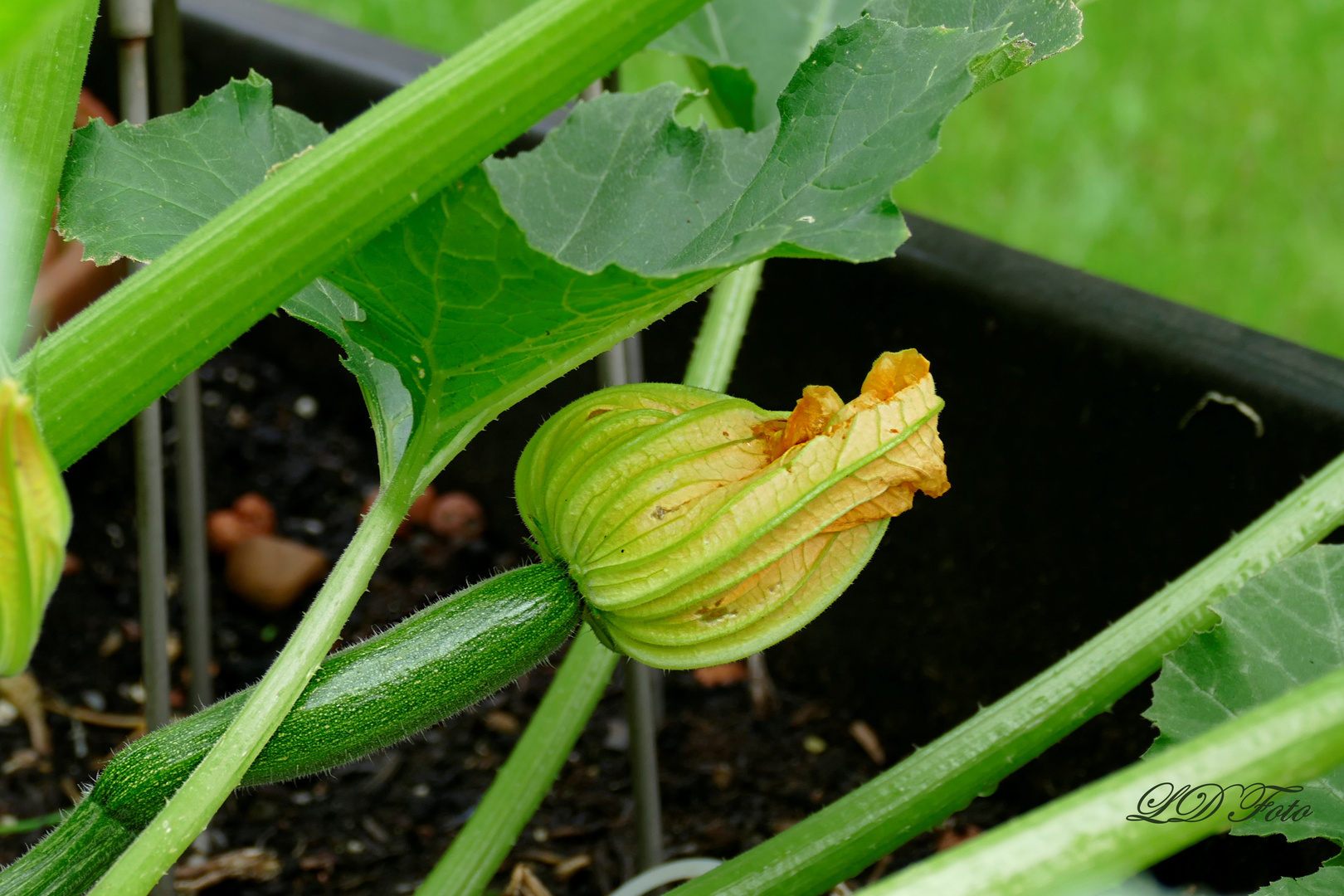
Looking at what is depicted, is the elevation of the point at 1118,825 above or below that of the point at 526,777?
below

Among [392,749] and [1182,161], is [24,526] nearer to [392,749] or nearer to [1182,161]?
[392,749]

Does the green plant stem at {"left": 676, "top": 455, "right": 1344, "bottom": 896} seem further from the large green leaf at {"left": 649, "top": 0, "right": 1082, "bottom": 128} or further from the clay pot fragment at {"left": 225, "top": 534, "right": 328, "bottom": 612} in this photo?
the clay pot fragment at {"left": 225, "top": 534, "right": 328, "bottom": 612}

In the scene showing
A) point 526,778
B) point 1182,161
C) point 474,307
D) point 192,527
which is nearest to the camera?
point 474,307

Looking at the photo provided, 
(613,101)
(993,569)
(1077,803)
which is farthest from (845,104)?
(993,569)

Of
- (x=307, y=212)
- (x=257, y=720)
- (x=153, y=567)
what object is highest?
(x=153, y=567)

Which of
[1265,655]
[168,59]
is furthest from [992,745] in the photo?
[168,59]

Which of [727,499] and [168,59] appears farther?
[168,59]

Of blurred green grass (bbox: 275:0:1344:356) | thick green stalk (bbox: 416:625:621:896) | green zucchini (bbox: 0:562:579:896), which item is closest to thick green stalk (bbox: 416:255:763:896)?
thick green stalk (bbox: 416:625:621:896)

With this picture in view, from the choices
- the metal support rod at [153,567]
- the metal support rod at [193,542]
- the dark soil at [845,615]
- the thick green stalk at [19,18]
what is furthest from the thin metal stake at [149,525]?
the thick green stalk at [19,18]
